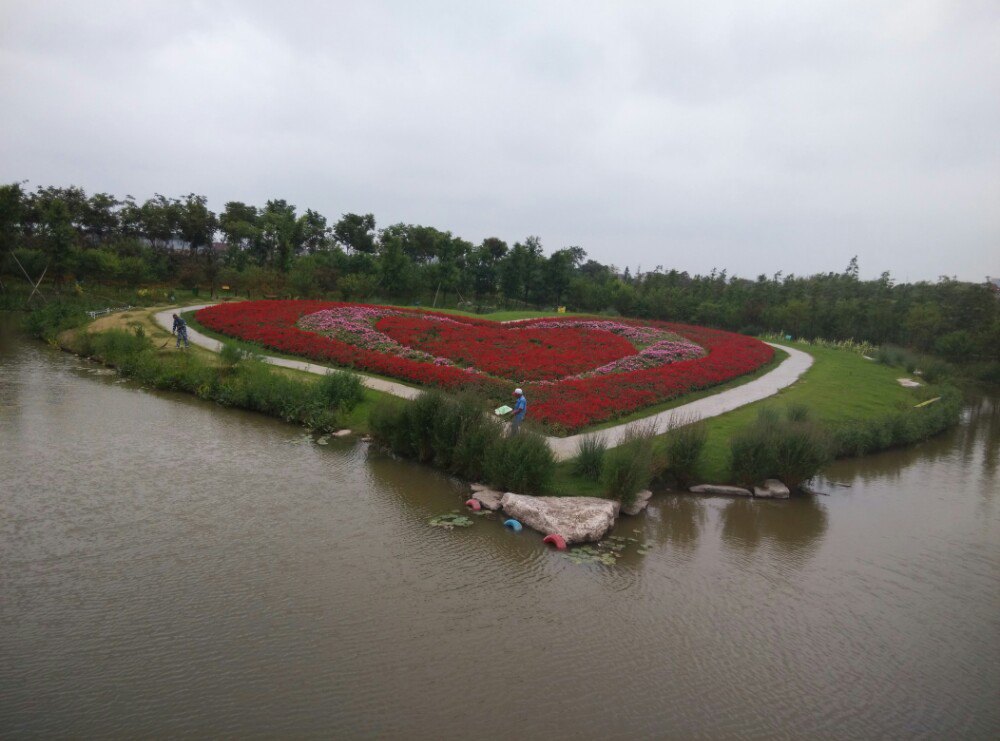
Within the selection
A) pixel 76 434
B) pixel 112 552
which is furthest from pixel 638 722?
pixel 76 434

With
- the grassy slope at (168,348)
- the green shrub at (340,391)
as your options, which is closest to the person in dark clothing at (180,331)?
the grassy slope at (168,348)

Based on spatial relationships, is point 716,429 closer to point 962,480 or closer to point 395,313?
point 962,480

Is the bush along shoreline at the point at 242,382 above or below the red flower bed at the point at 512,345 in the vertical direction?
below

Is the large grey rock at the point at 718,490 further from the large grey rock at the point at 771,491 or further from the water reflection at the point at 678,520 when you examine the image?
the large grey rock at the point at 771,491

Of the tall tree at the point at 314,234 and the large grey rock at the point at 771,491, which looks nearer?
the large grey rock at the point at 771,491

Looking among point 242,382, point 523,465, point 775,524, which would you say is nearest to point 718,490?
point 775,524

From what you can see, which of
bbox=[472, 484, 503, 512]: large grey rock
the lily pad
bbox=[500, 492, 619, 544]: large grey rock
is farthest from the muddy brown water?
bbox=[472, 484, 503, 512]: large grey rock
